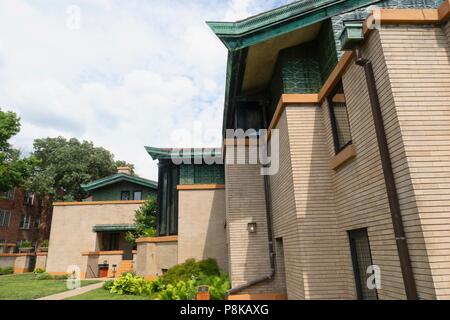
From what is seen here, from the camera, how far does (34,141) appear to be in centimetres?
3662

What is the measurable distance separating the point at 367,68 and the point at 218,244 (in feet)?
36.2

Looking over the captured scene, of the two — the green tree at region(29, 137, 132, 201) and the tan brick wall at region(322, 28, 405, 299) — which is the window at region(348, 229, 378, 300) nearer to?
the tan brick wall at region(322, 28, 405, 299)

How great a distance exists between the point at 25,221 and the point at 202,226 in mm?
31363

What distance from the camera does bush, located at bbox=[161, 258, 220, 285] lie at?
11286 mm

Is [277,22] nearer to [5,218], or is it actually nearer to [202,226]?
[202,226]

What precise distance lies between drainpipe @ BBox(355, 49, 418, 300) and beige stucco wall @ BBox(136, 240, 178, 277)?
12123 millimetres

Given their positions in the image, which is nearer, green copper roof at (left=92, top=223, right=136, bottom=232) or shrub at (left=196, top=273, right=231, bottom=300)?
shrub at (left=196, top=273, right=231, bottom=300)

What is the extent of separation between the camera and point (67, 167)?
33.7 m

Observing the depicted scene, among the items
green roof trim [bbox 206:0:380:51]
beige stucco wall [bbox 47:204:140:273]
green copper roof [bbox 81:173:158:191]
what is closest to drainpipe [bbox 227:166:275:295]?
green roof trim [bbox 206:0:380:51]

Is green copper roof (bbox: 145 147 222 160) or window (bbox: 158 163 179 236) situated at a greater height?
green copper roof (bbox: 145 147 222 160)

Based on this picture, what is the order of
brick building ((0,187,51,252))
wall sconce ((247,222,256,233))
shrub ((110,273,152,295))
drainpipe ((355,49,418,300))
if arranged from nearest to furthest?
drainpipe ((355,49,418,300)), wall sconce ((247,222,256,233)), shrub ((110,273,152,295)), brick building ((0,187,51,252))

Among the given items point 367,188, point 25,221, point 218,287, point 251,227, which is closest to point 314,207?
point 367,188

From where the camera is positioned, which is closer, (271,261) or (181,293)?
(271,261)
